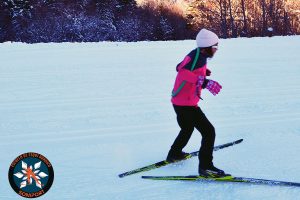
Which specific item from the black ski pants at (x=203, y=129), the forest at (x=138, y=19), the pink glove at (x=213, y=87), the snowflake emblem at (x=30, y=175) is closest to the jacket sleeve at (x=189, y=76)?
the pink glove at (x=213, y=87)

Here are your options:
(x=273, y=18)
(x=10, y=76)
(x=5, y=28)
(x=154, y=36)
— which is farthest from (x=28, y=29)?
(x=10, y=76)

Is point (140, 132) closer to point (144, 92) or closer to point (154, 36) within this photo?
point (144, 92)

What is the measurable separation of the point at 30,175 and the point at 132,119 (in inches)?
106

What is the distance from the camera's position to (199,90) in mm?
4656

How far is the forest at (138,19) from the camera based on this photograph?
29.8 meters

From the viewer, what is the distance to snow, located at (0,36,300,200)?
462 cm

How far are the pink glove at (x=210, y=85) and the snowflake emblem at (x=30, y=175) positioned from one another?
1819 mm

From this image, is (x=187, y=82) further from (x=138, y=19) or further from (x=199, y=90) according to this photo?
(x=138, y=19)

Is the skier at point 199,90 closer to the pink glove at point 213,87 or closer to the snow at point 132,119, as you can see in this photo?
the pink glove at point 213,87

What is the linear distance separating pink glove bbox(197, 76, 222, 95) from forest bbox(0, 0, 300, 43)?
2513 cm

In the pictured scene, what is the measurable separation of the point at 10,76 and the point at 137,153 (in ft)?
17.8

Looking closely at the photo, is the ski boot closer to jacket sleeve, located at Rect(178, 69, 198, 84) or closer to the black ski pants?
the black ski pants

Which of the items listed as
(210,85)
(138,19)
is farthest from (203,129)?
(138,19)

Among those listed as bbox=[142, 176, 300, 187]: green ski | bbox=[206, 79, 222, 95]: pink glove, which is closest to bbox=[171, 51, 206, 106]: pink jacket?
bbox=[206, 79, 222, 95]: pink glove
